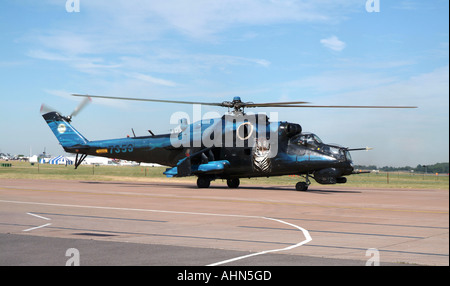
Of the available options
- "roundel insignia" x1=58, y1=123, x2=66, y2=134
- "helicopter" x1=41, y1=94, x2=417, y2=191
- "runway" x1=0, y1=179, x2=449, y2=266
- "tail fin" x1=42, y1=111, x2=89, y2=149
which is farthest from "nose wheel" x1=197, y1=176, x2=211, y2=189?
"runway" x1=0, y1=179, x2=449, y2=266

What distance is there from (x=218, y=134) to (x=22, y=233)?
2155cm

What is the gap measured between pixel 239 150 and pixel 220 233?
2052 cm

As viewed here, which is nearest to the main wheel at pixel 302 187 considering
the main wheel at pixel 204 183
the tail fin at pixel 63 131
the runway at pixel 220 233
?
the main wheel at pixel 204 183

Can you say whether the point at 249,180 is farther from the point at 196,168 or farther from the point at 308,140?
the point at 308,140

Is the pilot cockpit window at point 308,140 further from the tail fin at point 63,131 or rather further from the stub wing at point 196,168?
the tail fin at point 63,131

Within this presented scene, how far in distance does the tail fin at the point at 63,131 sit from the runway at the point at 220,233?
1814cm

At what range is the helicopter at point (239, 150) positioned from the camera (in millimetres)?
30844

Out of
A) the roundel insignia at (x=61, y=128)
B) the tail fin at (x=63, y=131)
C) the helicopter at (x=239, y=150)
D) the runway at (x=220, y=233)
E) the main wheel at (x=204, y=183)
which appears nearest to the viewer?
the runway at (x=220, y=233)

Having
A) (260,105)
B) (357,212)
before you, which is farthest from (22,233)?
(260,105)

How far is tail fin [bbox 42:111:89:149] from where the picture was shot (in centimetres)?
3931

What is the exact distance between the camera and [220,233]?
1296cm

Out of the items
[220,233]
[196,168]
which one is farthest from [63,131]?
[220,233]
